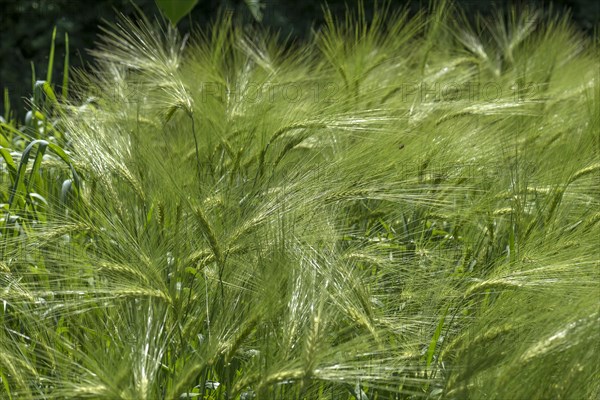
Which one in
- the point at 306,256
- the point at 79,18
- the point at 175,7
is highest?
the point at 175,7

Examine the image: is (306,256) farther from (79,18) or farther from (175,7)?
(79,18)

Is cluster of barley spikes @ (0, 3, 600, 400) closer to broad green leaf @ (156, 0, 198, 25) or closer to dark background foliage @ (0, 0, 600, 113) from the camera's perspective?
broad green leaf @ (156, 0, 198, 25)

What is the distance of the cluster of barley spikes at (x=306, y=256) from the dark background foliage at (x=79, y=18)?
3324 millimetres

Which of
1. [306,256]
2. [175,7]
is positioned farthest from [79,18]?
[306,256]

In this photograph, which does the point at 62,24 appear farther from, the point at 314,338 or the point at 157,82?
the point at 314,338

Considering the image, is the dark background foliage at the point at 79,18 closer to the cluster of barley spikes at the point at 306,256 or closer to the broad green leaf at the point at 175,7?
the cluster of barley spikes at the point at 306,256

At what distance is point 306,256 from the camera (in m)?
1.54

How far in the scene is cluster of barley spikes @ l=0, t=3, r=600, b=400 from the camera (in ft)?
4.50

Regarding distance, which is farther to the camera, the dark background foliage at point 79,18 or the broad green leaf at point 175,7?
the dark background foliage at point 79,18

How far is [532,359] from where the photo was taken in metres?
1.28

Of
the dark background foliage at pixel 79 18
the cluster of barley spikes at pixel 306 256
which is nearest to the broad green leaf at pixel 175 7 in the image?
the cluster of barley spikes at pixel 306 256

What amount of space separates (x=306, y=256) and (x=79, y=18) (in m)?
4.53

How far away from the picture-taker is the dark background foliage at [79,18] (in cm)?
564

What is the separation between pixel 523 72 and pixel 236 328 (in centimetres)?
180
